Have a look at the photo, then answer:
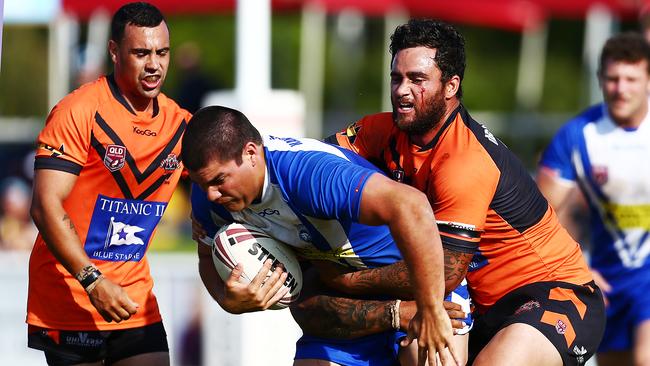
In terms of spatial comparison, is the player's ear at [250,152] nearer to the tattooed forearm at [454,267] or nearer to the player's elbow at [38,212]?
the tattooed forearm at [454,267]

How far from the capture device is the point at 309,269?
5.92 m

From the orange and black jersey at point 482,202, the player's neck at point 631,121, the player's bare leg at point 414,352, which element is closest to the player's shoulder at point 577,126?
the player's neck at point 631,121

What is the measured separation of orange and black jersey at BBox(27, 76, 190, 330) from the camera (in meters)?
5.96

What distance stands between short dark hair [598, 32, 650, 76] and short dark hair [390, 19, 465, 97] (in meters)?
2.18

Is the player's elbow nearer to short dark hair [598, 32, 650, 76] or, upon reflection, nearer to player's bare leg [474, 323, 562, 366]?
player's bare leg [474, 323, 562, 366]

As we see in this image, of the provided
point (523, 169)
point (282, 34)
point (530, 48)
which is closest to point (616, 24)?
point (530, 48)

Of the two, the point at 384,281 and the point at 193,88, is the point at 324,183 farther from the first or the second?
the point at 193,88

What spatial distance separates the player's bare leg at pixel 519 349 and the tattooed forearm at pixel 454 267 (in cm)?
40

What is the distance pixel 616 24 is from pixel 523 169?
16109mm

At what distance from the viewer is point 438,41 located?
5.60m

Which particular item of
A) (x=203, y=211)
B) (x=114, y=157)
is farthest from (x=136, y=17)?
(x=203, y=211)

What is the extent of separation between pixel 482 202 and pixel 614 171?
2567 mm

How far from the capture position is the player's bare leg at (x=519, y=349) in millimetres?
5406

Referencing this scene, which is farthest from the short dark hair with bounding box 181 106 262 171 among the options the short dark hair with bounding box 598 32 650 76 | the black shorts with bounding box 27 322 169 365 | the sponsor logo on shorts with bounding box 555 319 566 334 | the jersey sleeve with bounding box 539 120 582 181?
the short dark hair with bounding box 598 32 650 76
